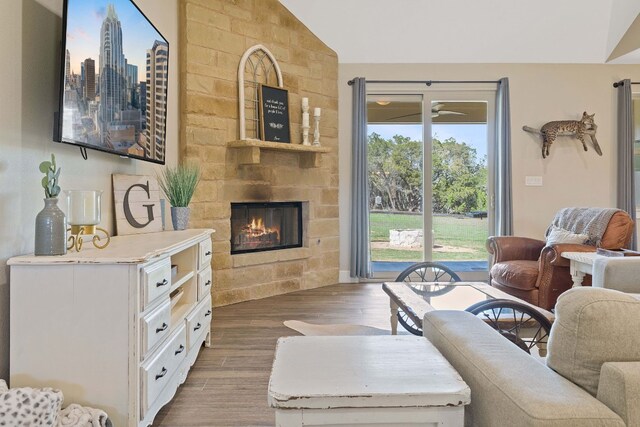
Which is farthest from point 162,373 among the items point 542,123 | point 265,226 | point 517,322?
point 542,123

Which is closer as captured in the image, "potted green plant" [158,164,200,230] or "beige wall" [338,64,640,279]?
"potted green plant" [158,164,200,230]

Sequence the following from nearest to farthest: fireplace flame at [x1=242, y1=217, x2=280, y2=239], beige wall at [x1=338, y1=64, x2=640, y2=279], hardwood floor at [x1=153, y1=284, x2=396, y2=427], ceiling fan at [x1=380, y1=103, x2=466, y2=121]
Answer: hardwood floor at [x1=153, y1=284, x2=396, y2=427] < fireplace flame at [x1=242, y1=217, x2=280, y2=239] < beige wall at [x1=338, y1=64, x2=640, y2=279] < ceiling fan at [x1=380, y1=103, x2=466, y2=121]

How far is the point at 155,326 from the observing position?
1.76 metres

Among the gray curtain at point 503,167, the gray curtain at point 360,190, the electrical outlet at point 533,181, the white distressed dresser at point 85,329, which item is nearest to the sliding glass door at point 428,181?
the gray curtain at point 503,167

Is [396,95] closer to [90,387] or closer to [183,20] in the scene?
[183,20]

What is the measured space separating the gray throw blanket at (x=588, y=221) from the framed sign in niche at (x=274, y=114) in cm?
279

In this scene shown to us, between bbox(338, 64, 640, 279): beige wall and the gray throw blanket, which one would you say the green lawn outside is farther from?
the gray throw blanket

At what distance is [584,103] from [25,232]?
5713 mm

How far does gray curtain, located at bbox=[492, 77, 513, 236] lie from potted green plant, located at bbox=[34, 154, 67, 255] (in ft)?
15.1

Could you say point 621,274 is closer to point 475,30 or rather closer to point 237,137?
point 237,137

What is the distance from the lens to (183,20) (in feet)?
12.6

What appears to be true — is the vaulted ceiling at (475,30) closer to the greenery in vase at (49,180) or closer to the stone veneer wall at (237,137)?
the stone veneer wall at (237,137)

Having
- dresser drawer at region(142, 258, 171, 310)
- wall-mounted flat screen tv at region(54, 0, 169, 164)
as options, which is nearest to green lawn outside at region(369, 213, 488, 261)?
wall-mounted flat screen tv at region(54, 0, 169, 164)

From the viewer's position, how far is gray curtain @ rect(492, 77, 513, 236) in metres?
5.03
